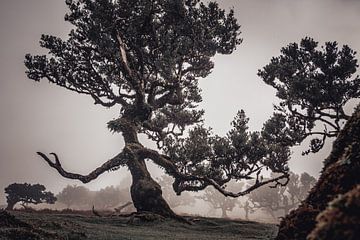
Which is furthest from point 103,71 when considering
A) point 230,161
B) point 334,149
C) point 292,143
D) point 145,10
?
point 334,149

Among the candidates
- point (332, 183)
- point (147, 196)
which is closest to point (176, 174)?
point (147, 196)

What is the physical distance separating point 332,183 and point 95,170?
1650 centimetres

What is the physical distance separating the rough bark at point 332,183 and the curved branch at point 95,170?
15.3 m

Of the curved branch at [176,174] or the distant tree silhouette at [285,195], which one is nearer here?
the curved branch at [176,174]

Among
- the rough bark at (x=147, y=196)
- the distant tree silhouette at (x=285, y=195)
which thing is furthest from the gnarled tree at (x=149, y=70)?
the distant tree silhouette at (x=285, y=195)

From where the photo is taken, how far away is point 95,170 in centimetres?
1791

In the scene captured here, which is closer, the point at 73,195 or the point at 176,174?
the point at 176,174

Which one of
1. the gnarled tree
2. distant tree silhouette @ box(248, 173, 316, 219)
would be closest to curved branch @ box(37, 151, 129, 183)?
the gnarled tree

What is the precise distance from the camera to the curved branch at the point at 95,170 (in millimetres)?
17141

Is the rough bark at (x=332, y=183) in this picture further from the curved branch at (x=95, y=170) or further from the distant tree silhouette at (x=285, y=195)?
the distant tree silhouette at (x=285, y=195)

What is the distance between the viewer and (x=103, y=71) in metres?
20.7

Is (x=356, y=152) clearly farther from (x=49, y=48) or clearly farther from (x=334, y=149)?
(x=49, y=48)

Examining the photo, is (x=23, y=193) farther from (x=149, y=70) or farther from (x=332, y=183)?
(x=332, y=183)

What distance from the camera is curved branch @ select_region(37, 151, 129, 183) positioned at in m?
17.1
